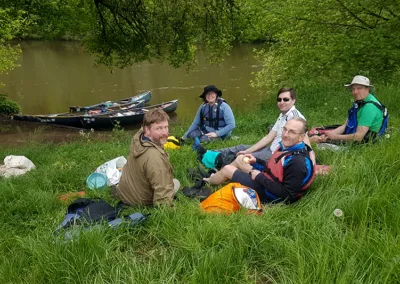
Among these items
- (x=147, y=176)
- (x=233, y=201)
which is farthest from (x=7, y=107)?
(x=233, y=201)

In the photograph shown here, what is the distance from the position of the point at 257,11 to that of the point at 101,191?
7.45 metres

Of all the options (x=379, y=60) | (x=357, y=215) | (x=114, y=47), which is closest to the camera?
(x=357, y=215)

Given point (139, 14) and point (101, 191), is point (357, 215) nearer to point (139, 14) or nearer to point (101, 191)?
point (101, 191)

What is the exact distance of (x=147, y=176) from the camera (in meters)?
3.15

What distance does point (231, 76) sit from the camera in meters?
24.5

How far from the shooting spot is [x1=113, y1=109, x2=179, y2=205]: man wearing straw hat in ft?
10.2

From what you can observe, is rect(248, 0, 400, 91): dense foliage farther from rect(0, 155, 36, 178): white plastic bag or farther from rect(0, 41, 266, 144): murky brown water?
rect(0, 155, 36, 178): white plastic bag

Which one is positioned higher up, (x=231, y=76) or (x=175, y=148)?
(x=175, y=148)

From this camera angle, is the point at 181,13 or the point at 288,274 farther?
the point at 181,13

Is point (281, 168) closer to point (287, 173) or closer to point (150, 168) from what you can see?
point (287, 173)

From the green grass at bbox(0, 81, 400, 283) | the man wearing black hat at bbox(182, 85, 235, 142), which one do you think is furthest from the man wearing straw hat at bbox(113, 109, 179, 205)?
the man wearing black hat at bbox(182, 85, 235, 142)

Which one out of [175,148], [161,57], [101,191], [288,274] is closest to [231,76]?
[161,57]

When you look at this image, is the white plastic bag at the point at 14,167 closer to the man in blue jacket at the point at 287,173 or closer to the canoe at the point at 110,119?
the man in blue jacket at the point at 287,173

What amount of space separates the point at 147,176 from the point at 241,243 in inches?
43.1
